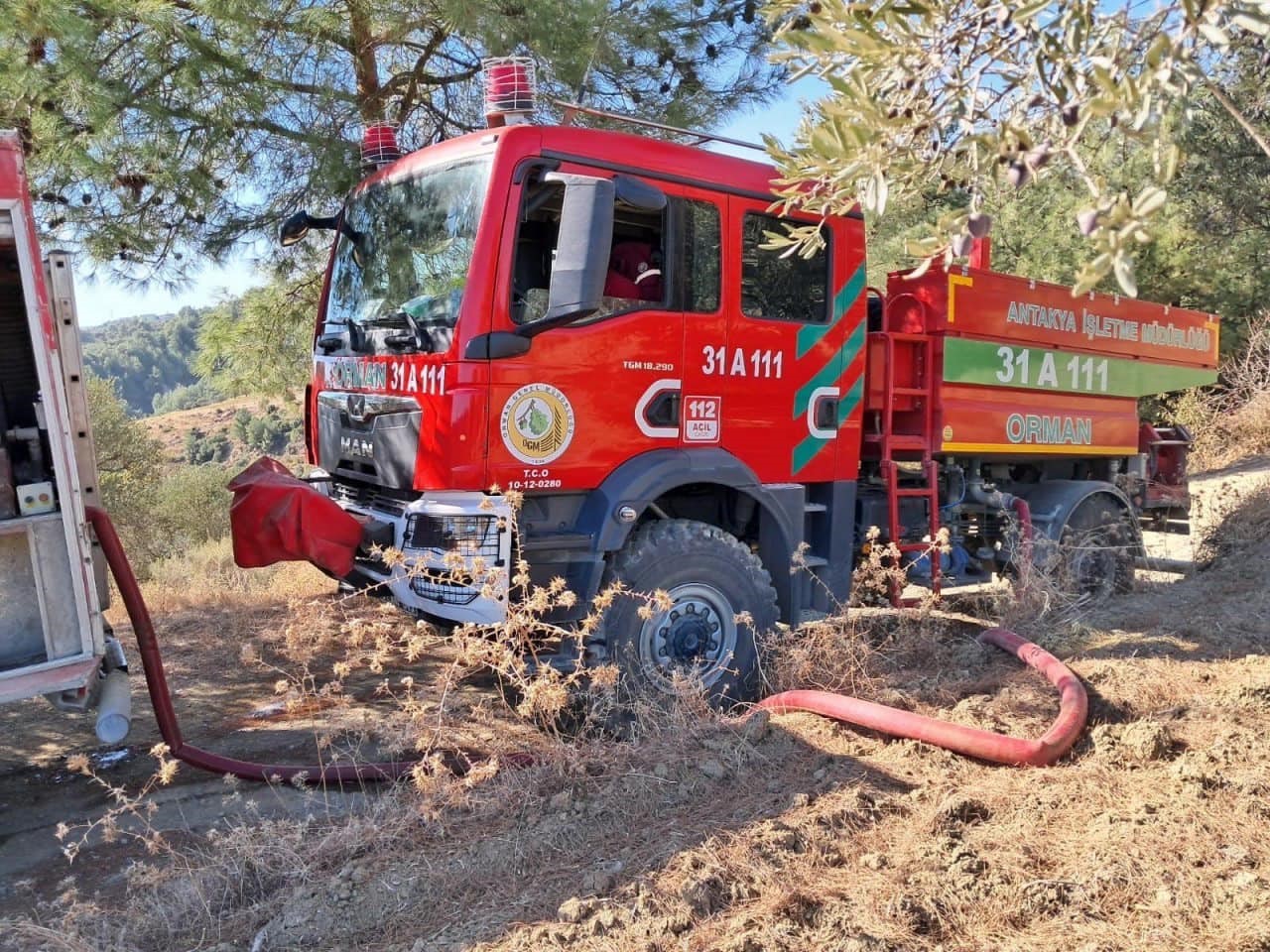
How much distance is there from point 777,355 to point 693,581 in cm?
128

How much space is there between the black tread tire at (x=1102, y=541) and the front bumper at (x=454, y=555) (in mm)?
4231

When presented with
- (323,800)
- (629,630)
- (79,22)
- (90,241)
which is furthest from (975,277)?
(90,241)

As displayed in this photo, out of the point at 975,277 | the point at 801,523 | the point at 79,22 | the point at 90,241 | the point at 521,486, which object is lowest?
the point at 801,523

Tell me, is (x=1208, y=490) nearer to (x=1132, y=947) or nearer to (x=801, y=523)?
(x=801, y=523)

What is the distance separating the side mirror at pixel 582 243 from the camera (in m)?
3.91

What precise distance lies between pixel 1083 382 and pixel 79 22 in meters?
6.40

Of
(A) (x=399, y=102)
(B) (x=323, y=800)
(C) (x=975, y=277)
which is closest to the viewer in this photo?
(B) (x=323, y=800)

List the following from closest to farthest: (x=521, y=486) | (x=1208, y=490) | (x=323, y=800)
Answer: (x=323, y=800) < (x=521, y=486) < (x=1208, y=490)

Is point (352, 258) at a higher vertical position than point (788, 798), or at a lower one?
higher

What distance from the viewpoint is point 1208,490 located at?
1102cm

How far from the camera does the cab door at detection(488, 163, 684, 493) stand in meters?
4.14

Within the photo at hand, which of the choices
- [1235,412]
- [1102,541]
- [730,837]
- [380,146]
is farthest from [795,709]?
[1235,412]

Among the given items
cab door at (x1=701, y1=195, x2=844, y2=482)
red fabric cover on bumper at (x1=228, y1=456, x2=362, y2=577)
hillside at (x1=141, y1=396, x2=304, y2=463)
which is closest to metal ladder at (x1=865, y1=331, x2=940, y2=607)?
cab door at (x1=701, y1=195, x2=844, y2=482)

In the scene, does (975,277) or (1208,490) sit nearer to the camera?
(975,277)
